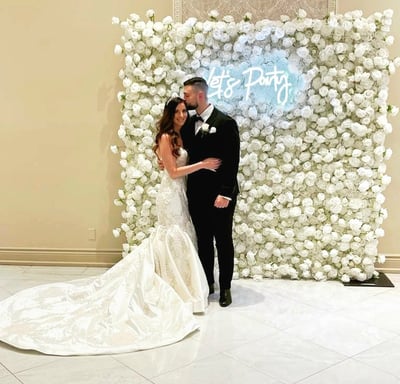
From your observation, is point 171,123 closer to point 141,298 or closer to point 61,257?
point 141,298

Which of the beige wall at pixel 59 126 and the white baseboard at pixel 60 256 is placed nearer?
the beige wall at pixel 59 126

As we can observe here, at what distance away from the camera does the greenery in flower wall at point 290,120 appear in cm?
443

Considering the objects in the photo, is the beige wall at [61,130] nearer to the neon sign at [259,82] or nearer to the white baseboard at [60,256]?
the white baseboard at [60,256]

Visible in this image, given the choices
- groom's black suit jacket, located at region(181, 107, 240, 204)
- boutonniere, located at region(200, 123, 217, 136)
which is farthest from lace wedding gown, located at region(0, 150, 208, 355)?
boutonniere, located at region(200, 123, 217, 136)

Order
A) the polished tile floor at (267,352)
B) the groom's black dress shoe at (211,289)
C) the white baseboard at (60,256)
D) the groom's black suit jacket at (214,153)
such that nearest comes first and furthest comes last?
the polished tile floor at (267,352), the groom's black suit jacket at (214,153), the groom's black dress shoe at (211,289), the white baseboard at (60,256)

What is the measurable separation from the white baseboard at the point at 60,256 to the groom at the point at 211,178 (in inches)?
54.0

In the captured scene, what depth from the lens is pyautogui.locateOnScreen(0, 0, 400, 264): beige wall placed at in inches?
197

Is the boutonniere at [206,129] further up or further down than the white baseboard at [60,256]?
further up

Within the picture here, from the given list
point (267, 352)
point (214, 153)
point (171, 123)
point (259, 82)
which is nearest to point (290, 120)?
point (259, 82)

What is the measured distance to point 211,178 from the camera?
4.04 metres

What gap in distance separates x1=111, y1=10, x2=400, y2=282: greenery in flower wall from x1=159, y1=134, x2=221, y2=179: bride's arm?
0.70 m

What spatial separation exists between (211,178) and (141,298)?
1009 millimetres

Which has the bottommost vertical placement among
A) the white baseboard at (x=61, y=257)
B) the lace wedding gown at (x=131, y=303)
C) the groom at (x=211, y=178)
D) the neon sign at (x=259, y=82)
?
the white baseboard at (x=61, y=257)

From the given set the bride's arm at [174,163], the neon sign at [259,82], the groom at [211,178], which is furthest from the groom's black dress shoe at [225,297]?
the neon sign at [259,82]
